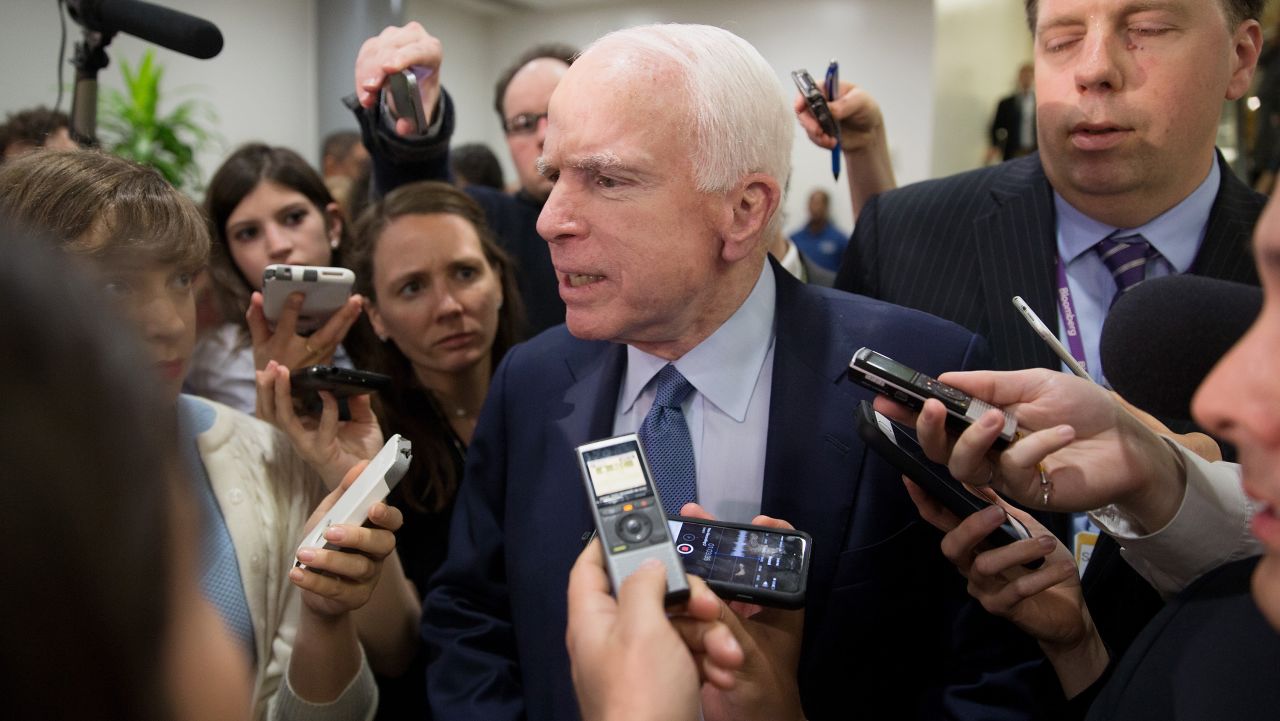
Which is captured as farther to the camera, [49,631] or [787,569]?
[787,569]

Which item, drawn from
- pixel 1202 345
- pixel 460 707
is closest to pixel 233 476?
pixel 460 707

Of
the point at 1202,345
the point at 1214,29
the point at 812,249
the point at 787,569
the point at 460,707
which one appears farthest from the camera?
the point at 812,249

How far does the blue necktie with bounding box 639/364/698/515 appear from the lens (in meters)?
1.44

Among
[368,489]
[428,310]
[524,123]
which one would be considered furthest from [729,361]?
[524,123]

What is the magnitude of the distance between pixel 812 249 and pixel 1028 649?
7296 mm

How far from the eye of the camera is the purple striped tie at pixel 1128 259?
5.47 ft

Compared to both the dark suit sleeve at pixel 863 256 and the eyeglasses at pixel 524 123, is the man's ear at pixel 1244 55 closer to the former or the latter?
the dark suit sleeve at pixel 863 256

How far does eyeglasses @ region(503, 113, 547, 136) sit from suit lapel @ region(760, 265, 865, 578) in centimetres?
200

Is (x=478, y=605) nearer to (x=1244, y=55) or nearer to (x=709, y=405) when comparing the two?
(x=709, y=405)

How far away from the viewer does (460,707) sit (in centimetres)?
147

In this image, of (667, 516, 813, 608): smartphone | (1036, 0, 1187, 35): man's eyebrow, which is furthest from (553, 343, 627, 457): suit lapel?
(1036, 0, 1187, 35): man's eyebrow

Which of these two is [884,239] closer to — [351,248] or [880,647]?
[880,647]

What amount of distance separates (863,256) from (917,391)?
0.95 meters

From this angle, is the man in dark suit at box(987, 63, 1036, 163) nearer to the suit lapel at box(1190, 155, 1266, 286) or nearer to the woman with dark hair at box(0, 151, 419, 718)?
the suit lapel at box(1190, 155, 1266, 286)
